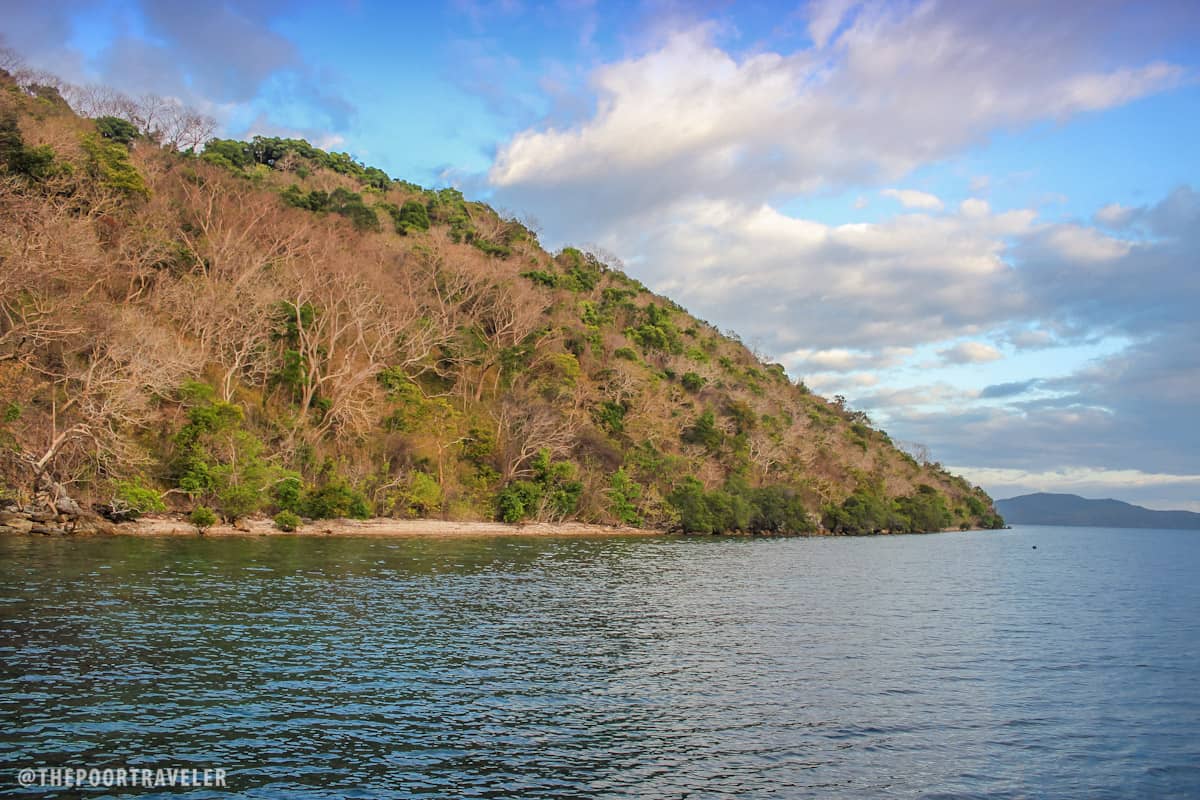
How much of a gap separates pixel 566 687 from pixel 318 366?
4857cm

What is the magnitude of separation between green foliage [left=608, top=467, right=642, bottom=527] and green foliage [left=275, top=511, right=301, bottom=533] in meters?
29.8

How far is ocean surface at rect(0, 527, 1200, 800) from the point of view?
11.3m

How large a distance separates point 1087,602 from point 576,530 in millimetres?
40551

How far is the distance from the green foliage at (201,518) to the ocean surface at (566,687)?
11592 mm

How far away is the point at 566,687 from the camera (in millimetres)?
15992

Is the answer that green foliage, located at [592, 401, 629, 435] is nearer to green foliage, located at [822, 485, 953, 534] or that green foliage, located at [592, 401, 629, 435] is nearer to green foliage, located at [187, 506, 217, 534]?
green foliage, located at [822, 485, 953, 534]

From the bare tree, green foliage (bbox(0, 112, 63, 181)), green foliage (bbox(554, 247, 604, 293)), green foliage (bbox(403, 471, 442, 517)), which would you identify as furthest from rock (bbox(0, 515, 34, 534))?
green foliage (bbox(554, 247, 604, 293))

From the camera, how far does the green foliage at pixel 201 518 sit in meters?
43.5

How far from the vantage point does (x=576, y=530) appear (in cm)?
6675

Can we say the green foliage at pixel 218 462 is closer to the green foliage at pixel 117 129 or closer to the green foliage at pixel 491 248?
the green foliage at pixel 117 129

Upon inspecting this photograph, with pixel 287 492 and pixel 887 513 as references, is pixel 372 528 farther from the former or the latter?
pixel 887 513

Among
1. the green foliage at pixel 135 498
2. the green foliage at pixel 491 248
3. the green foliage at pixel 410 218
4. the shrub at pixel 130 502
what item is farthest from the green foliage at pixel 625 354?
the shrub at pixel 130 502

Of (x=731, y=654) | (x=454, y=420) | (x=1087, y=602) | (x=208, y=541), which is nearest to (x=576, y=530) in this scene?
(x=454, y=420)

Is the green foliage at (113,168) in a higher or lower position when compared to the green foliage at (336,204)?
lower
